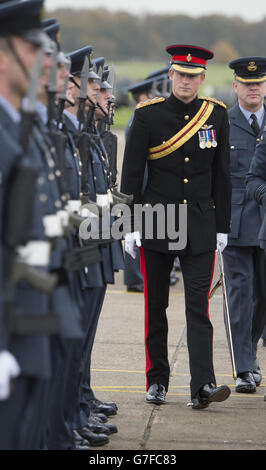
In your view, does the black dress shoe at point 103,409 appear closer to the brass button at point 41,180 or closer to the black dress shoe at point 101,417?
the black dress shoe at point 101,417

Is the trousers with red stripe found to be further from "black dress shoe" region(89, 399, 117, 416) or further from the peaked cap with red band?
the peaked cap with red band

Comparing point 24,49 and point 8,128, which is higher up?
point 24,49

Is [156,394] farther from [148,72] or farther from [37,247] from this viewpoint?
[148,72]

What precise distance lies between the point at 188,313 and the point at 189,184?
2.56 feet

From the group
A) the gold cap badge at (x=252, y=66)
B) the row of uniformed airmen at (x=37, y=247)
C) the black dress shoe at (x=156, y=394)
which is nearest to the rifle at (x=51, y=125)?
the row of uniformed airmen at (x=37, y=247)

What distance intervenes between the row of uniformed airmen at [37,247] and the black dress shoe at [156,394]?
1156 mm

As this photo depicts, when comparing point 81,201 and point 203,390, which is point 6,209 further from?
point 203,390

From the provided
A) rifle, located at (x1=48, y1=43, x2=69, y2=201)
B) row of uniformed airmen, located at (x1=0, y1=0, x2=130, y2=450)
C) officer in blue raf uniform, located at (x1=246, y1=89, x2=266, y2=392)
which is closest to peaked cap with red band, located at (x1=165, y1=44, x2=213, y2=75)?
officer in blue raf uniform, located at (x1=246, y1=89, x2=266, y2=392)

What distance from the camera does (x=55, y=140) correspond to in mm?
4523

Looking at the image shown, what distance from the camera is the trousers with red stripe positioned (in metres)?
6.32

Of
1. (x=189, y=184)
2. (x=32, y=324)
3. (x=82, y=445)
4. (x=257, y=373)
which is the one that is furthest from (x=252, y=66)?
(x=32, y=324)

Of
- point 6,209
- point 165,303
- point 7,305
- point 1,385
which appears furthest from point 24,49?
point 165,303

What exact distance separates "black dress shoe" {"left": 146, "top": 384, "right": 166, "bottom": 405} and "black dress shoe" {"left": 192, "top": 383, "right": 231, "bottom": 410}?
223mm
